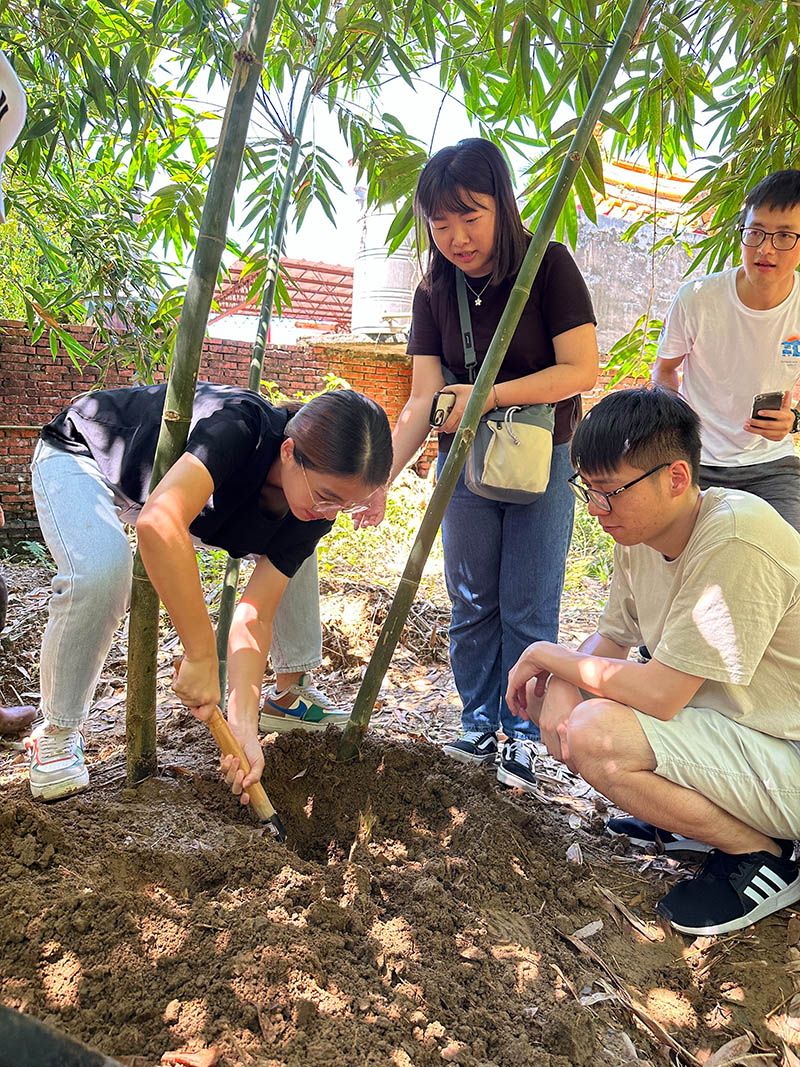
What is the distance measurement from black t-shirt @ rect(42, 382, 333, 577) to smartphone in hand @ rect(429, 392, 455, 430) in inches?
16.4

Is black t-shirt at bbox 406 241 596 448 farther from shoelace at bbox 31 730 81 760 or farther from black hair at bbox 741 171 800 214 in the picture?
shoelace at bbox 31 730 81 760

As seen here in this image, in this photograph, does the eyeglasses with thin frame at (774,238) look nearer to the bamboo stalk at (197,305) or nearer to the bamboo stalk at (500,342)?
the bamboo stalk at (500,342)

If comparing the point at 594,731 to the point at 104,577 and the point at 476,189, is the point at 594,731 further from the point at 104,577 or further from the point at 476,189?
the point at 476,189

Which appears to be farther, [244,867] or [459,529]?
[459,529]

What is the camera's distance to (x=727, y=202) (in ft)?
8.69

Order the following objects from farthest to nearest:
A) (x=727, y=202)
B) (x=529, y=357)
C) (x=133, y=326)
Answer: (x=133, y=326) → (x=727, y=202) → (x=529, y=357)

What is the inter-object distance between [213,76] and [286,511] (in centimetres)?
189

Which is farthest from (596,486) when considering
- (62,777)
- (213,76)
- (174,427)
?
(213,76)

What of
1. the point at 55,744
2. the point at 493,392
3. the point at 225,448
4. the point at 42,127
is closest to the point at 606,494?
the point at 493,392

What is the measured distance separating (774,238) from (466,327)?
91cm

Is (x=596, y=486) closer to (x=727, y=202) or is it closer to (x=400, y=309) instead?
(x=727, y=202)

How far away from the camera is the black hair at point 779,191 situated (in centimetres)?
206

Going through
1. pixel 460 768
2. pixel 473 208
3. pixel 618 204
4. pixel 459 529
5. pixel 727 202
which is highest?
pixel 618 204

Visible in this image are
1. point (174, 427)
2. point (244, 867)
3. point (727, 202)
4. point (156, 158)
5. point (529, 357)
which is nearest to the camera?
point (244, 867)
